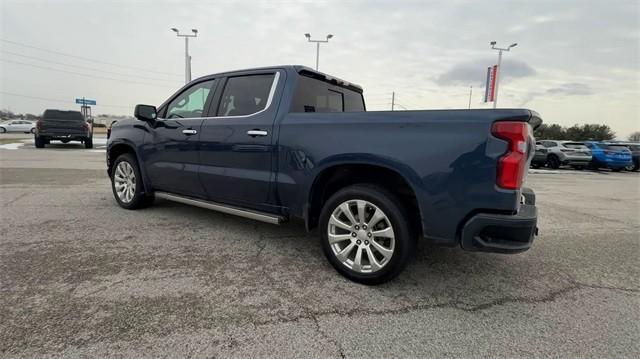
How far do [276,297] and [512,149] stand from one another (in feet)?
6.31

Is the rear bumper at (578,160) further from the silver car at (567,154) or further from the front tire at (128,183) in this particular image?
the front tire at (128,183)

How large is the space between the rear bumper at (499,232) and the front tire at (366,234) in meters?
0.43

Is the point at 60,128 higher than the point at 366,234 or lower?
higher

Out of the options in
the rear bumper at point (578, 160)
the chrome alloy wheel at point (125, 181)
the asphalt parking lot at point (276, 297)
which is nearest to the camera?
the asphalt parking lot at point (276, 297)

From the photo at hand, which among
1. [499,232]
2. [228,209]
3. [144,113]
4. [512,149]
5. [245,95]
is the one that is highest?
[245,95]

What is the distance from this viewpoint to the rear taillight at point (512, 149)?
7.48 feet

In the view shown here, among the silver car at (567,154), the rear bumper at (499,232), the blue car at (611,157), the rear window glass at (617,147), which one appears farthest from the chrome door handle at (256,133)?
the rear window glass at (617,147)

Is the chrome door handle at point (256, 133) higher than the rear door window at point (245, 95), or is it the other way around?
the rear door window at point (245, 95)

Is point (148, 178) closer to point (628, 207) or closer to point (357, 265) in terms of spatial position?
point (357, 265)

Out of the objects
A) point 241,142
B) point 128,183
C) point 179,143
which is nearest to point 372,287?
point 241,142

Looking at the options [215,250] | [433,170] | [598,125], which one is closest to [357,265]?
[433,170]

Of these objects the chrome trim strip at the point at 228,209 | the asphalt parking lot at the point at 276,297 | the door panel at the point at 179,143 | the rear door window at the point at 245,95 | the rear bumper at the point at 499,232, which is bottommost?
the asphalt parking lot at the point at 276,297

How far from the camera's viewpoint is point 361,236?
2.86 m

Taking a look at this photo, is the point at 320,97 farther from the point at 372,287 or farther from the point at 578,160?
the point at 578,160
